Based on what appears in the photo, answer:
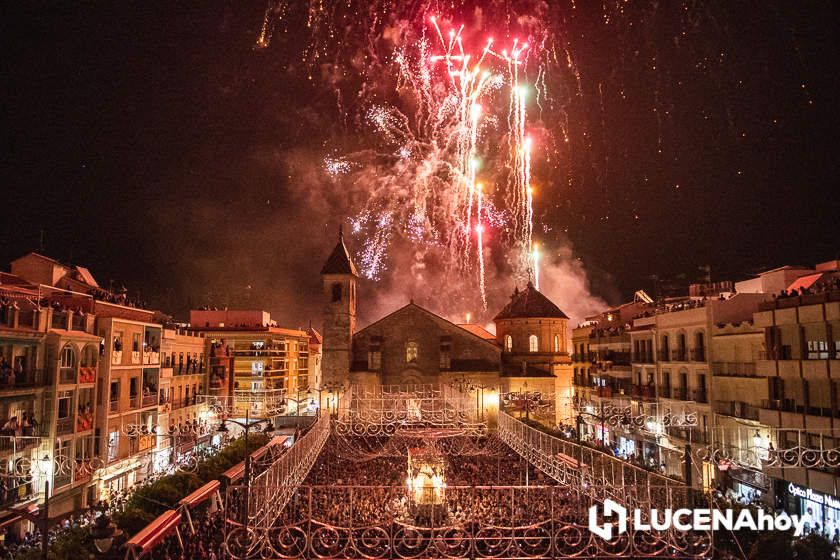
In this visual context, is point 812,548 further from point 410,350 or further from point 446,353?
point 410,350

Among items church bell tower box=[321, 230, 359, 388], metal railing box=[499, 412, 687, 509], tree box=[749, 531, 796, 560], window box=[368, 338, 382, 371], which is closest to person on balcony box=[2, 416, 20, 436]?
metal railing box=[499, 412, 687, 509]

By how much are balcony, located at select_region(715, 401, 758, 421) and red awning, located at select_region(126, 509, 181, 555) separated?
24048 mm

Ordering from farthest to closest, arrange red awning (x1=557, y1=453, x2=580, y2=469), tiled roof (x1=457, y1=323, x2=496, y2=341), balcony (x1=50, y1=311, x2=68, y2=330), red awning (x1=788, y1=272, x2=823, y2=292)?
tiled roof (x1=457, y1=323, x2=496, y2=341) → red awning (x1=788, y1=272, x2=823, y2=292) → balcony (x1=50, y1=311, x2=68, y2=330) → red awning (x1=557, y1=453, x2=580, y2=469)

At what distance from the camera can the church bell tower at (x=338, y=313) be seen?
47.5 metres

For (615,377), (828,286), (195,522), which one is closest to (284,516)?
(195,522)

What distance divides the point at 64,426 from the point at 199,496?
457 inches

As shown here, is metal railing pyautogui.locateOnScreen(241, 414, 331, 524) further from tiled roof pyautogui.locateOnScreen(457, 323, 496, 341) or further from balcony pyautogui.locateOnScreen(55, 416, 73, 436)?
tiled roof pyautogui.locateOnScreen(457, 323, 496, 341)

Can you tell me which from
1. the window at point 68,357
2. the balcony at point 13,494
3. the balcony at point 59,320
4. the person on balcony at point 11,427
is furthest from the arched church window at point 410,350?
the person on balcony at point 11,427

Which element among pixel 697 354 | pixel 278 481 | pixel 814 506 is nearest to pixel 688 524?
pixel 278 481

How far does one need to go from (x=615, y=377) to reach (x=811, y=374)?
2039cm

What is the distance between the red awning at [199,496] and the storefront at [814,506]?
18.6 meters

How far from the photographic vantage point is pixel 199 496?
53.9 feet

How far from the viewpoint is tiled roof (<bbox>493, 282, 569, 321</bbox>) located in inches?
2087

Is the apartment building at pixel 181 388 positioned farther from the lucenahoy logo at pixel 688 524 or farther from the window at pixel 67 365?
the lucenahoy logo at pixel 688 524
